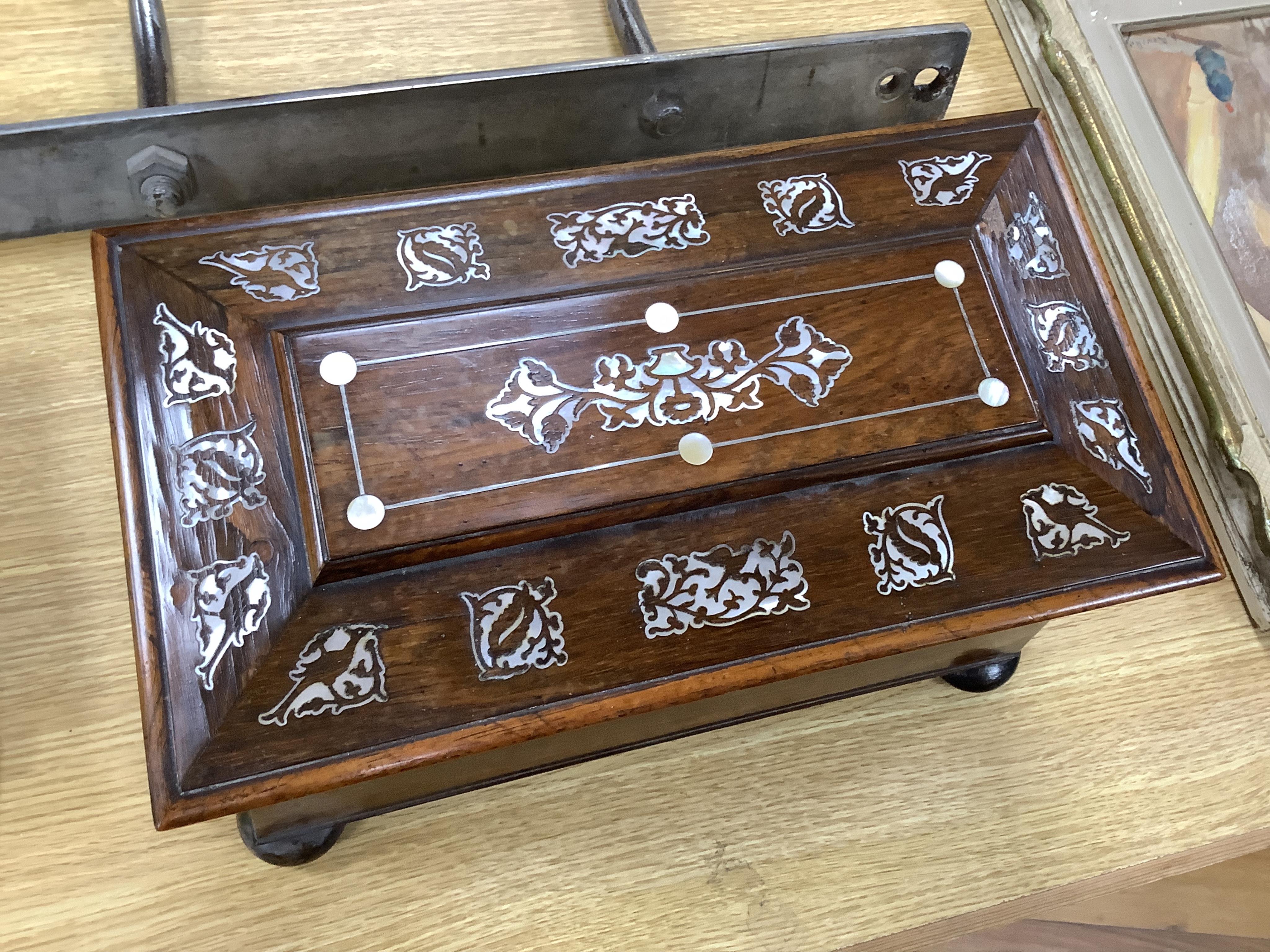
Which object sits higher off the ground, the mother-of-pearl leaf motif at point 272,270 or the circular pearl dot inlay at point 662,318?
the mother-of-pearl leaf motif at point 272,270

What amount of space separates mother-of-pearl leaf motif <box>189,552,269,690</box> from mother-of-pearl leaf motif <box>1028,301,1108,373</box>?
911mm

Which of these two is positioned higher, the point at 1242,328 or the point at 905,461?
the point at 1242,328

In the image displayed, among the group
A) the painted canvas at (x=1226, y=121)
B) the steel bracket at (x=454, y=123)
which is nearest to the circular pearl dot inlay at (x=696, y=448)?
the steel bracket at (x=454, y=123)

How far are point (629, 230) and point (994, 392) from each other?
468 millimetres

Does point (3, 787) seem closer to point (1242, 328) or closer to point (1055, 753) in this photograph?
point (1055, 753)

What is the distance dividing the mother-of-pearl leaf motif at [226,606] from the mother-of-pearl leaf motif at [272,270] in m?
0.29

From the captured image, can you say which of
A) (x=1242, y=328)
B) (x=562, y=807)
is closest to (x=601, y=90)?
(x=562, y=807)

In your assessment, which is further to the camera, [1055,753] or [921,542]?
[1055,753]

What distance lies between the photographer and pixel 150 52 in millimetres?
1432

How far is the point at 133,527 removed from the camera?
2.74 feet

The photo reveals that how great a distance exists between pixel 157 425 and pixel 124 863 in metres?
0.62

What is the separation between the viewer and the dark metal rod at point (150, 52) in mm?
1396

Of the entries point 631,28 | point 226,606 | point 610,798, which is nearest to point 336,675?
point 226,606

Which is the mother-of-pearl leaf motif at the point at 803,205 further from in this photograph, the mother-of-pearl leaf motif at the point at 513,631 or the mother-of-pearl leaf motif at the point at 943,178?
the mother-of-pearl leaf motif at the point at 513,631
